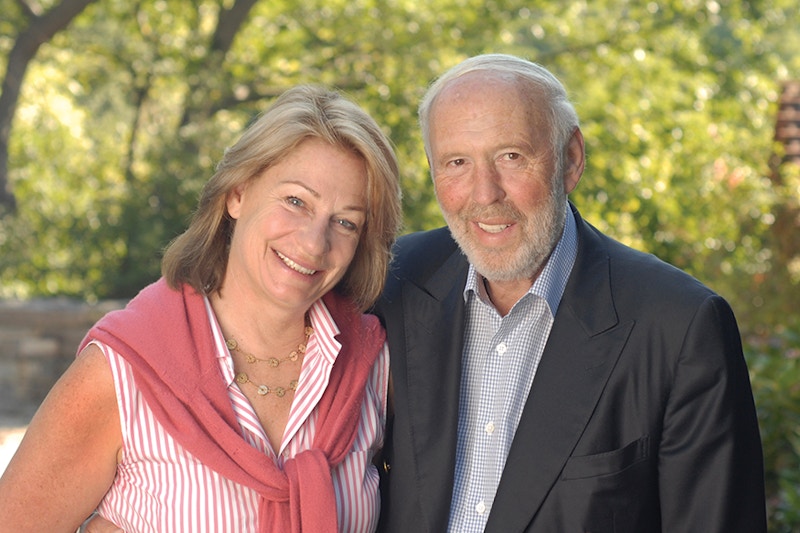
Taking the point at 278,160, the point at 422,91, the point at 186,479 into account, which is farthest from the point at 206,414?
the point at 422,91

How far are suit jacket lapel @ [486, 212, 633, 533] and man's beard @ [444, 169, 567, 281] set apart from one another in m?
0.13

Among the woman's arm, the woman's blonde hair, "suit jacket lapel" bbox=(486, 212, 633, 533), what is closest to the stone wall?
the woman's blonde hair

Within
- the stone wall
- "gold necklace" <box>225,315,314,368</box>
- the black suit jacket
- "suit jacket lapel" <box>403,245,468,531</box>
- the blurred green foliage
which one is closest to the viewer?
the black suit jacket

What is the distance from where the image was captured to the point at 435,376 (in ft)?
8.94

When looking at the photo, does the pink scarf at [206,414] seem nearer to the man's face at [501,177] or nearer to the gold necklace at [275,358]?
the gold necklace at [275,358]

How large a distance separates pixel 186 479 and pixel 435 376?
652 millimetres

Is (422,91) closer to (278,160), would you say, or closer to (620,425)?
(278,160)

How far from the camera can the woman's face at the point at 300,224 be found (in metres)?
2.64

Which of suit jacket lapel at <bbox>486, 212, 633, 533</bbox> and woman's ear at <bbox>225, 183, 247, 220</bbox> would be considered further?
woman's ear at <bbox>225, 183, 247, 220</bbox>

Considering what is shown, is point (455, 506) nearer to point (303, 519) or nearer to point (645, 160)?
point (303, 519)

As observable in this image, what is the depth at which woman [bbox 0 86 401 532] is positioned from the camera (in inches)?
97.3

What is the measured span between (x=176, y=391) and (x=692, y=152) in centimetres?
701

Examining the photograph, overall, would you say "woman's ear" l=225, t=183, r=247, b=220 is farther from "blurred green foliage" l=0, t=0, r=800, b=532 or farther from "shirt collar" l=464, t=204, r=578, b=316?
"blurred green foliage" l=0, t=0, r=800, b=532

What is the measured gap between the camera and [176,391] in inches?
98.7
